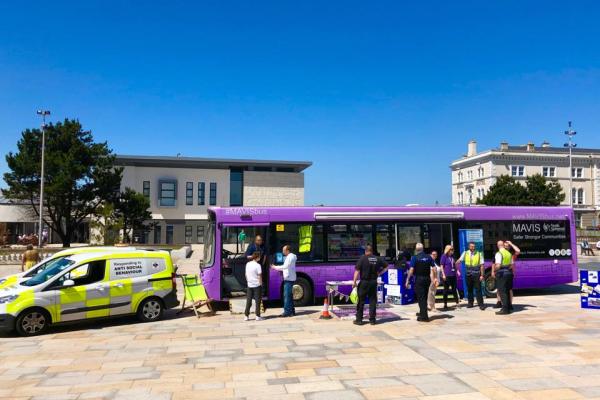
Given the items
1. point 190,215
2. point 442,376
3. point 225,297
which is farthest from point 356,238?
point 190,215

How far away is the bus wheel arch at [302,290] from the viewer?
13383mm

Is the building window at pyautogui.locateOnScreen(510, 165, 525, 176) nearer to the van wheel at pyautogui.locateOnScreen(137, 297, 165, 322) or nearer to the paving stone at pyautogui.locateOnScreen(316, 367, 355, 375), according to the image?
the van wheel at pyautogui.locateOnScreen(137, 297, 165, 322)

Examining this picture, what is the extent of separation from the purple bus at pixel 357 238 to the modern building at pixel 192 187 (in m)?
50.1

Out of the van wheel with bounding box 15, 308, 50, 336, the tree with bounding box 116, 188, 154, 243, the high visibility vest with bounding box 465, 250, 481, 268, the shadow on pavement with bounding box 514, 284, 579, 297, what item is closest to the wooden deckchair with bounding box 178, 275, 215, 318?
the van wheel with bounding box 15, 308, 50, 336

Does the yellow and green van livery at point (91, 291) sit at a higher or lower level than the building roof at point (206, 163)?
lower

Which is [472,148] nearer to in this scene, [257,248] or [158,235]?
[158,235]

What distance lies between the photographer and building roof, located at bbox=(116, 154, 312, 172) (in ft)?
204

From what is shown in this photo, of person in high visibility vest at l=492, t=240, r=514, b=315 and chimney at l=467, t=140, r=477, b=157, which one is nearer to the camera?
person in high visibility vest at l=492, t=240, r=514, b=315

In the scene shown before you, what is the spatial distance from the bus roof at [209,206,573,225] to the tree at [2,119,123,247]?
33.3 metres

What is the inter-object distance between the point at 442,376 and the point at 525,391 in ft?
3.75

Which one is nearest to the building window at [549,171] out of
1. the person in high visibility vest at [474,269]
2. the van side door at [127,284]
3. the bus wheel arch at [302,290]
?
the person in high visibility vest at [474,269]

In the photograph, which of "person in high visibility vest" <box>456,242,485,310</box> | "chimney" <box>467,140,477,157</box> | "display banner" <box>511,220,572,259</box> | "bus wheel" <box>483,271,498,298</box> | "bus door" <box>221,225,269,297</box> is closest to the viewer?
"person in high visibility vest" <box>456,242,485,310</box>

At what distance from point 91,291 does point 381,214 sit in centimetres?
827

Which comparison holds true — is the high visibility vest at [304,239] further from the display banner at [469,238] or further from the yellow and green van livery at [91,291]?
the display banner at [469,238]
